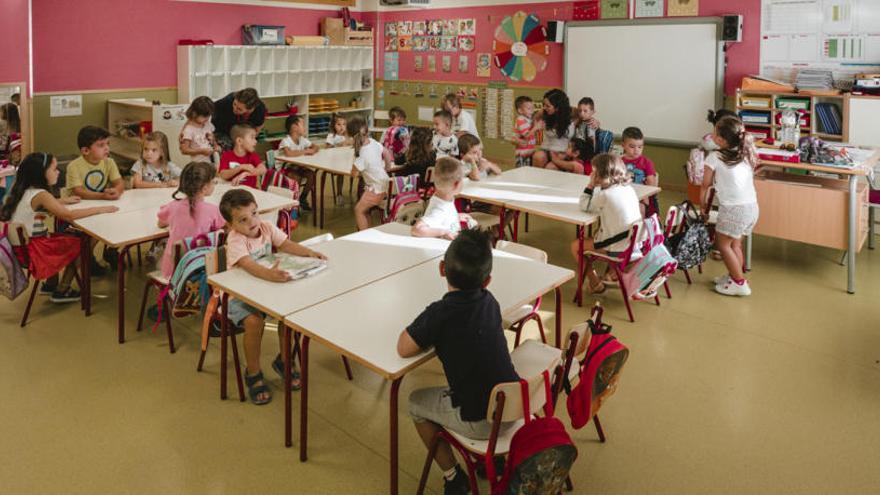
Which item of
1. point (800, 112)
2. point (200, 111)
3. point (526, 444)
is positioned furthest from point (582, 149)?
point (526, 444)

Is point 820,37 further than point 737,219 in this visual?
Yes

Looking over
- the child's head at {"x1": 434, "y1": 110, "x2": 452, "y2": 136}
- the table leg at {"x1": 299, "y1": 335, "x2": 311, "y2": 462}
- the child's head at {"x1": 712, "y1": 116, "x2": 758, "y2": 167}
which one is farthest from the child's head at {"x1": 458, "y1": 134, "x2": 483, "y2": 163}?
the table leg at {"x1": 299, "y1": 335, "x2": 311, "y2": 462}

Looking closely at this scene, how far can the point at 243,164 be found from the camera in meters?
5.01

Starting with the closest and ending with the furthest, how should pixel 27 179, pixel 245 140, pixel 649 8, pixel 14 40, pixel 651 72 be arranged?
pixel 27 179 → pixel 245 140 → pixel 14 40 → pixel 649 8 → pixel 651 72

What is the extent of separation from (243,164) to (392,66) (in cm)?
602

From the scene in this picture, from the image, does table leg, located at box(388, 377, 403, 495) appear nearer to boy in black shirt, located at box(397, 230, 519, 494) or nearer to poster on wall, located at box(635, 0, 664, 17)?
boy in black shirt, located at box(397, 230, 519, 494)

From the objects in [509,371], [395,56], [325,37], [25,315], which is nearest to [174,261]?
[25,315]

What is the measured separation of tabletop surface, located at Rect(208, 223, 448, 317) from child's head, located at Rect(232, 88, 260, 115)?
2806 mm

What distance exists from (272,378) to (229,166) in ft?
7.17

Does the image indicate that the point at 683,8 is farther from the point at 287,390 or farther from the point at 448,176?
the point at 287,390

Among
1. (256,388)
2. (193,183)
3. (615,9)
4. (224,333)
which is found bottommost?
(256,388)

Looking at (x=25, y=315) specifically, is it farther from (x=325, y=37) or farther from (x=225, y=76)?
(x=325, y=37)

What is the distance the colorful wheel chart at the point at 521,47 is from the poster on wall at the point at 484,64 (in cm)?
12

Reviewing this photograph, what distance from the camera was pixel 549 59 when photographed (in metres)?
8.69
